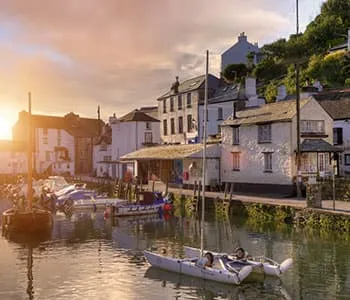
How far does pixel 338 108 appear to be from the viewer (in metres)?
54.2

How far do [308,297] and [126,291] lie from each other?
739 centimetres

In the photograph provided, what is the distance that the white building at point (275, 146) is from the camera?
45.2 m

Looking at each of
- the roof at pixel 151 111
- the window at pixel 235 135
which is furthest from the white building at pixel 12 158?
the window at pixel 235 135

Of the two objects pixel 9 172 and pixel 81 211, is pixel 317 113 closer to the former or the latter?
pixel 81 211

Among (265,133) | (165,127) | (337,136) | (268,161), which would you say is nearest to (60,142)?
(165,127)

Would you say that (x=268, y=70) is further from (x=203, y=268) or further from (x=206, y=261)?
(x=203, y=268)

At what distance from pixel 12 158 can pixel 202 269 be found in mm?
84019

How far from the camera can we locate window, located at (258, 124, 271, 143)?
47.6 metres

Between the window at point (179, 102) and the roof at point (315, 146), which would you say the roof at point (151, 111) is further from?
the roof at point (315, 146)

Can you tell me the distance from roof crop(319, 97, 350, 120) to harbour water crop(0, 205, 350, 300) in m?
19.3

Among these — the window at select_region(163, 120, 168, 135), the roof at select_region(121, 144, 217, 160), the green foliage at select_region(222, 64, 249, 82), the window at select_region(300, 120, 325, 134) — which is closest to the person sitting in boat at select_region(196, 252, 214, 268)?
the window at select_region(300, 120, 325, 134)

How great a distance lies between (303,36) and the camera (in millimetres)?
84125

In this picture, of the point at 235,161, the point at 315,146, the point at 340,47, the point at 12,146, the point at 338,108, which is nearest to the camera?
the point at 315,146

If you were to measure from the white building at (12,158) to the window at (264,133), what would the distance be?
207 ft
